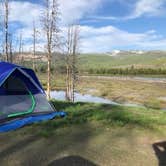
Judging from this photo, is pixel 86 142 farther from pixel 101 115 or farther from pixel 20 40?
pixel 20 40

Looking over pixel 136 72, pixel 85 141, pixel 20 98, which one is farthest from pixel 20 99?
pixel 136 72

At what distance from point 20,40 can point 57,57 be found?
72.8ft

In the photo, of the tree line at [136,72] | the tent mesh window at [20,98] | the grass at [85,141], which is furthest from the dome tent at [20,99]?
the tree line at [136,72]

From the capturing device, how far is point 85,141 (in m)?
8.34

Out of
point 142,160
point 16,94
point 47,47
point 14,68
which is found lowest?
point 142,160

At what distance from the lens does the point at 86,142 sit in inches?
324

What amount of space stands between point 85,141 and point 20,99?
3556mm

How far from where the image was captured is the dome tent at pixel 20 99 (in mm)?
9984

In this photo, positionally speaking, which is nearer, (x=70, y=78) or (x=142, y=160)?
(x=142, y=160)

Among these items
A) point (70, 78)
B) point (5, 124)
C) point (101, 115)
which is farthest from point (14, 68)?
point (70, 78)

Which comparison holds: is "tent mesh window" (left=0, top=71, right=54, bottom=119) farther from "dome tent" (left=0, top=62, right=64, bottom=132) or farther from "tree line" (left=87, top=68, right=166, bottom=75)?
"tree line" (left=87, top=68, right=166, bottom=75)

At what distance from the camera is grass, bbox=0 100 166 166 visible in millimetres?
6980

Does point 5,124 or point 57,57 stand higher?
point 57,57

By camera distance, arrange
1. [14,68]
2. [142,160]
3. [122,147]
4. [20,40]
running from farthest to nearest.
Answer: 1. [20,40]
2. [14,68]
3. [122,147]
4. [142,160]
